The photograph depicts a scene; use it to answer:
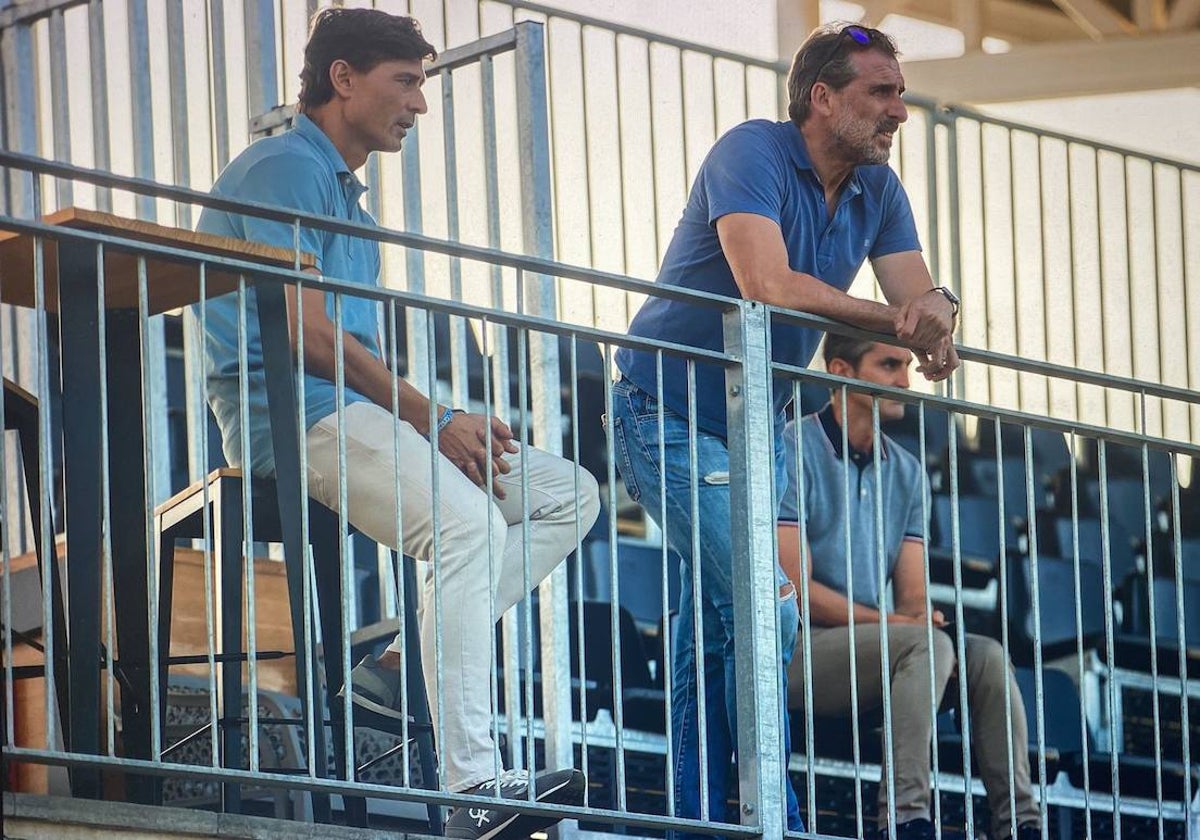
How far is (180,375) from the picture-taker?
6.18 m

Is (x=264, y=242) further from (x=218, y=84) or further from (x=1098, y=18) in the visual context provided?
(x=1098, y=18)

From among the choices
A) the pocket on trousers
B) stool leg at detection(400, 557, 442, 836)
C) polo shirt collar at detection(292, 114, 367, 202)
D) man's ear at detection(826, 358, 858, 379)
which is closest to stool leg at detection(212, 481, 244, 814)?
stool leg at detection(400, 557, 442, 836)

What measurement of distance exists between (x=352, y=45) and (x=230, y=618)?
115 centimetres

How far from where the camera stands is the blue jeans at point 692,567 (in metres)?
4.27

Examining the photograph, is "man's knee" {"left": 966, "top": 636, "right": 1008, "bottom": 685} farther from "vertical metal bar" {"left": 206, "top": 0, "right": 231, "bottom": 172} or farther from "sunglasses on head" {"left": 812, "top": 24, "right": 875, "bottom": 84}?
"vertical metal bar" {"left": 206, "top": 0, "right": 231, "bottom": 172}

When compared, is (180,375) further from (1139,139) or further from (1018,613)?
(1139,139)

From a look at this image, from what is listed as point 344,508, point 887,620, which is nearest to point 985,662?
point 887,620

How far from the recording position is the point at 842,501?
5531 millimetres

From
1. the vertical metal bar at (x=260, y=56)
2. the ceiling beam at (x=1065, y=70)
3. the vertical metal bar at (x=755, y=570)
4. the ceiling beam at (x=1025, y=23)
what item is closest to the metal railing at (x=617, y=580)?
the vertical metal bar at (x=755, y=570)

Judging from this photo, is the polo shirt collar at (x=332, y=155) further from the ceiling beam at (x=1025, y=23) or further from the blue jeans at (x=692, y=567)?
the ceiling beam at (x=1025, y=23)

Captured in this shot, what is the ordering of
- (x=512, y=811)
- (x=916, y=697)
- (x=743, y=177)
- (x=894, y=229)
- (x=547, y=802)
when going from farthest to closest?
(x=916, y=697)
(x=894, y=229)
(x=743, y=177)
(x=547, y=802)
(x=512, y=811)

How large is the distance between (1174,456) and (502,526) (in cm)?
169

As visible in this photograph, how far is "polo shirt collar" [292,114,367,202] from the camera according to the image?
4348 mm

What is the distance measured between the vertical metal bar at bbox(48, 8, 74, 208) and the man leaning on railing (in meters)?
1.59
